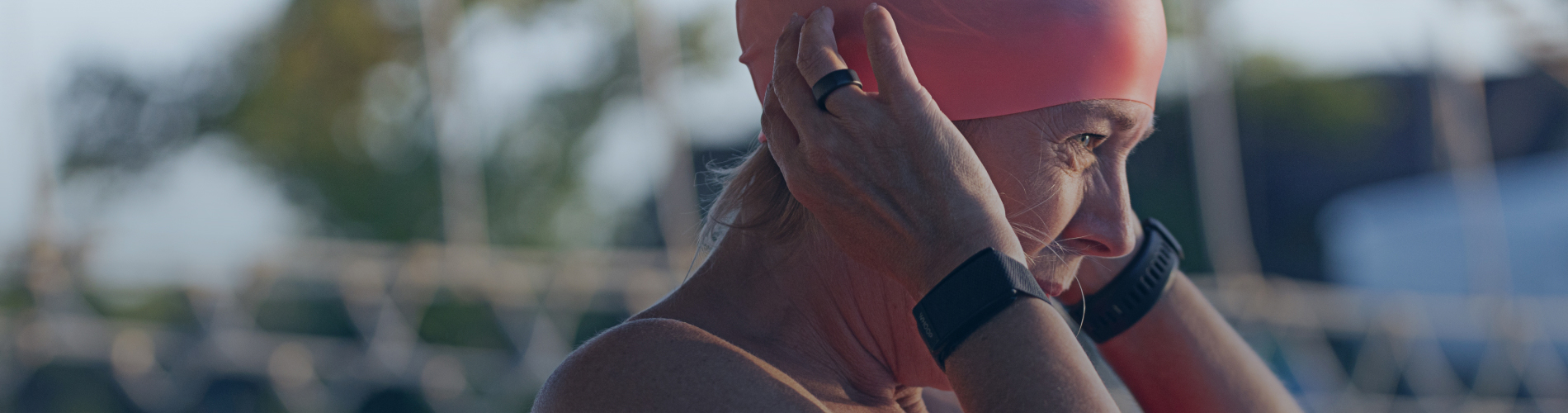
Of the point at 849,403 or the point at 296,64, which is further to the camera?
the point at 296,64

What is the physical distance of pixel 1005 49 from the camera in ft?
4.60

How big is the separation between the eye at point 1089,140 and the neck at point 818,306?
1.07 ft

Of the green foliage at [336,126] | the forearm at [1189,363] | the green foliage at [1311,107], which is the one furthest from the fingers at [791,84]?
the green foliage at [1311,107]

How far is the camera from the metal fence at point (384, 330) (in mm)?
5777

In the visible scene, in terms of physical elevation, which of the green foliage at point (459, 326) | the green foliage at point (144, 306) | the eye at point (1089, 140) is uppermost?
the eye at point (1089, 140)

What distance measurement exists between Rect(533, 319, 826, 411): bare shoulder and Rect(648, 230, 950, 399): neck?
0.09 meters

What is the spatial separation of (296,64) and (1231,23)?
462 inches

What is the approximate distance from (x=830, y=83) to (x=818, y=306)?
0.44 meters

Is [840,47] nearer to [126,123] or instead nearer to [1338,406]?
[1338,406]

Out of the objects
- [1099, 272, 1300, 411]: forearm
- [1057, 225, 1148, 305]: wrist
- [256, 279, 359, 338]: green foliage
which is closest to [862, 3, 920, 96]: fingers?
[1057, 225, 1148, 305]: wrist

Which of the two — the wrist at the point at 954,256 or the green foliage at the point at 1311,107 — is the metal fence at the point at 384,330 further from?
the green foliage at the point at 1311,107

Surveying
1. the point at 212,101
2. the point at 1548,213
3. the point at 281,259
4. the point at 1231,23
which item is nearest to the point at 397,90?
the point at 212,101

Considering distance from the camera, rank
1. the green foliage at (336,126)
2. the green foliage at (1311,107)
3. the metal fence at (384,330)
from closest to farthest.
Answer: the metal fence at (384,330)
the green foliage at (336,126)
the green foliage at (1311,107)

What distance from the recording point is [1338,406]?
33.4 feet
